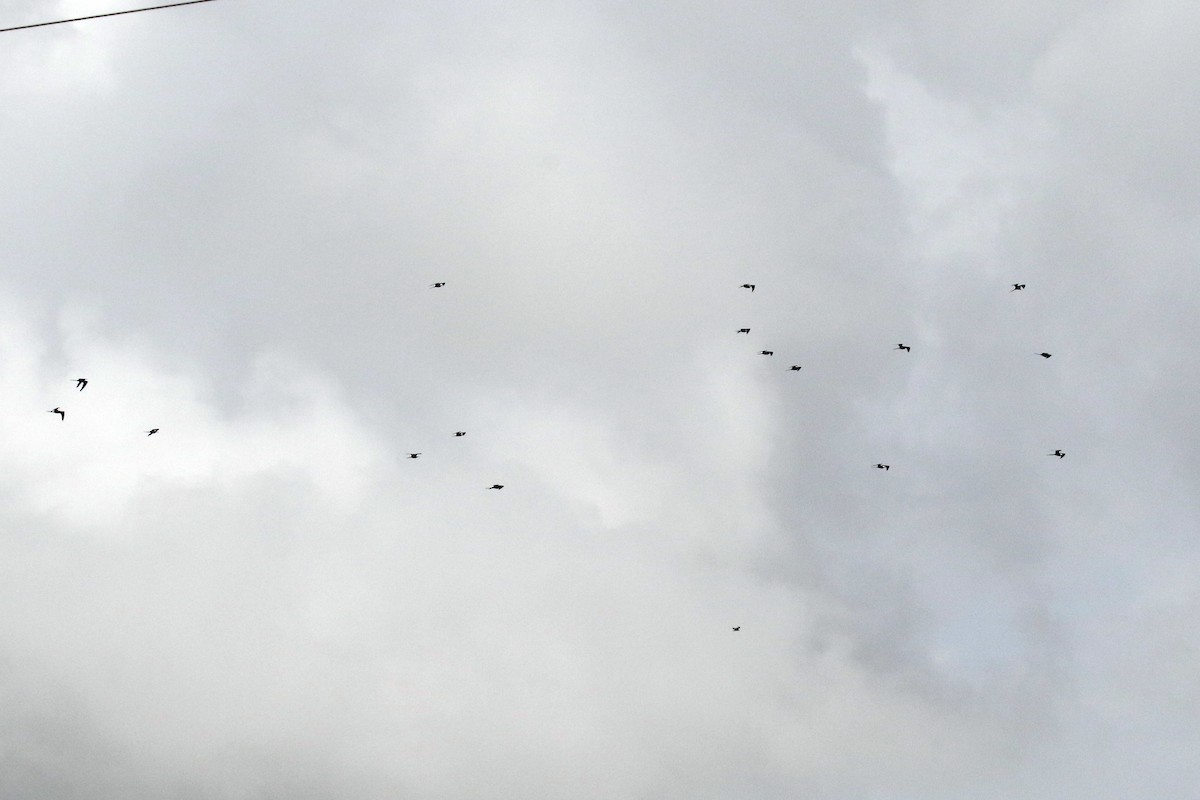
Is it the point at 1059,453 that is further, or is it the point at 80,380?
the point at 1059,453

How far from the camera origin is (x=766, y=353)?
152 metres

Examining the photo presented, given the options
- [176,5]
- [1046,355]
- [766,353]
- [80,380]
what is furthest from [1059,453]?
[176,5]

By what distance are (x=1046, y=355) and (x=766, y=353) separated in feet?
106

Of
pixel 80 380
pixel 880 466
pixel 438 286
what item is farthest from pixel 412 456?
pixel 880 466

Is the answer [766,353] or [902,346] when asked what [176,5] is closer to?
[766,353]

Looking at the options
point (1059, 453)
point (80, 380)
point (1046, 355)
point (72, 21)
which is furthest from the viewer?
point (1059, 453)

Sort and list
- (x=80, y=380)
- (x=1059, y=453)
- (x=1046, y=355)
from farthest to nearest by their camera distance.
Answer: (x=1059, y=453) → (x=1046, y=355) → (x=80, y=380)

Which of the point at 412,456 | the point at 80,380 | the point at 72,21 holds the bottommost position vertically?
the point at 412,456

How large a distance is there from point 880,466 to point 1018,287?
27.5 metres

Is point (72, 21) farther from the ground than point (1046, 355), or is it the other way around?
point (72, 21)

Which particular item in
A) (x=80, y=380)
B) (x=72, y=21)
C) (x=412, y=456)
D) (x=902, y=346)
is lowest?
(x=412, y=456)

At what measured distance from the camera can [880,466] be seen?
6147 inches

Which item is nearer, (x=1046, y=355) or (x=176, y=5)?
(x=176, y=5)

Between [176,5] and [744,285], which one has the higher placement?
[176,5]
